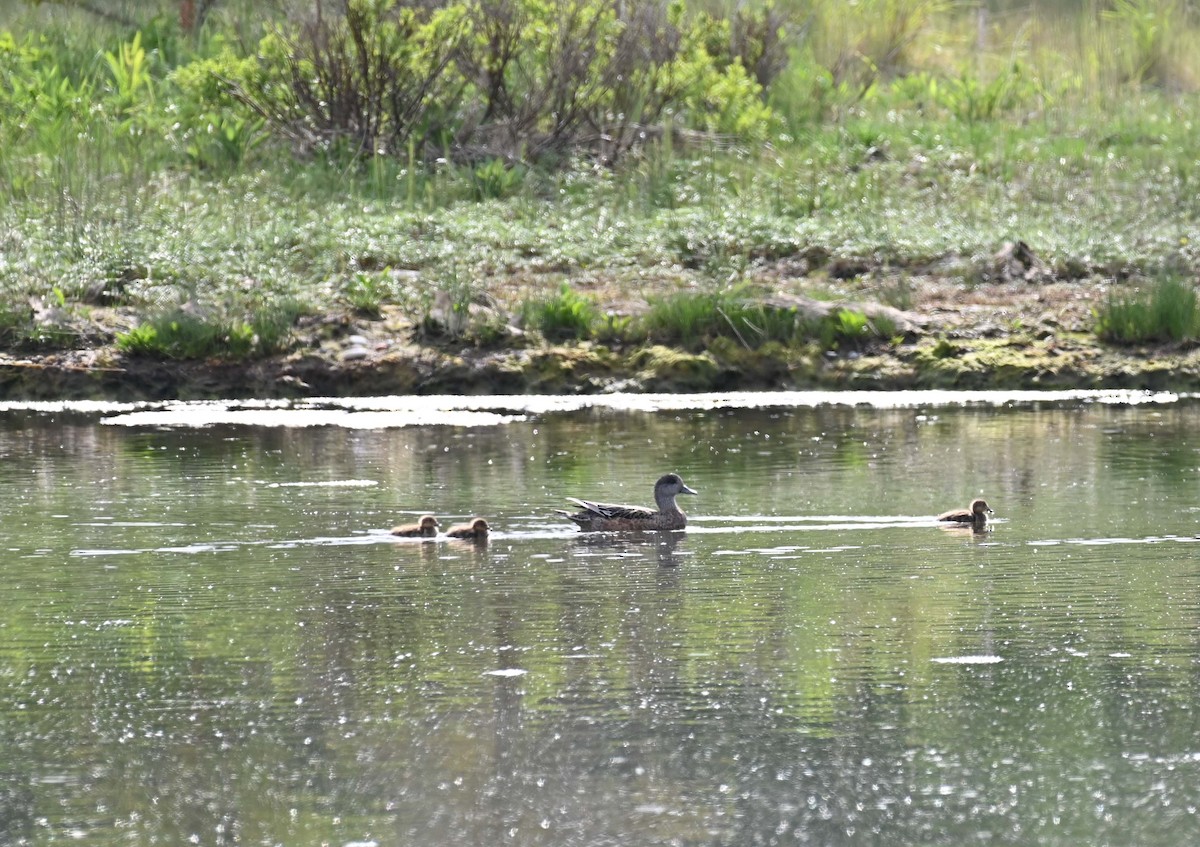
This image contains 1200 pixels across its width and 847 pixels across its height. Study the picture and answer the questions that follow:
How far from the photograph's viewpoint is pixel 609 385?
20.3m

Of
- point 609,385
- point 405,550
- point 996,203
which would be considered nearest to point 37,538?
point 405,550

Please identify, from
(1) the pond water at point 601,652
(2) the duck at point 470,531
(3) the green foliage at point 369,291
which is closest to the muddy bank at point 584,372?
(3) the green foliage at point 369,291

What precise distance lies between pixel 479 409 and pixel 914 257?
19.4ft

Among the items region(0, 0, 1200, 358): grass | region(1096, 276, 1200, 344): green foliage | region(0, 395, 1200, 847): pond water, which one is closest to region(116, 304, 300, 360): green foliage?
region(0, 0, 1200, 358): grass

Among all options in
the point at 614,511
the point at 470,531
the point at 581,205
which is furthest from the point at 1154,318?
the point at 470,531

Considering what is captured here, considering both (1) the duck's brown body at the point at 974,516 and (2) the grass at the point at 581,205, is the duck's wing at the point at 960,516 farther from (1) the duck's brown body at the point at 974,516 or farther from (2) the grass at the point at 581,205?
(2) the grass at the point at 581,205

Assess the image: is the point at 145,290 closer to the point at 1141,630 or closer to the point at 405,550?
the point at 405,550

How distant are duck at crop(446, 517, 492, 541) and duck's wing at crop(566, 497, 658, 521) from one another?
1.88 feet

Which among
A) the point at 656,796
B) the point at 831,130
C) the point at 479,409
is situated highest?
the point at 831,130

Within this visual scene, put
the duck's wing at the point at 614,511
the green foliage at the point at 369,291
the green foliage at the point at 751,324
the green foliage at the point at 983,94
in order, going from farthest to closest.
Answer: the green foliage at the point at 983,94 < the green foliage at the point at 369,291 < the green foliage at the point at 751,324 < the duck's wing at the point at 614,511

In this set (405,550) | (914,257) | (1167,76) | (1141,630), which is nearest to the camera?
(1141,630)

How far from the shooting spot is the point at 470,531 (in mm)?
11883

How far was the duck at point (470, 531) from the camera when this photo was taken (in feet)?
38.9

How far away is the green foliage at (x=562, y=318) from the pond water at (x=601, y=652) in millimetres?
5080
